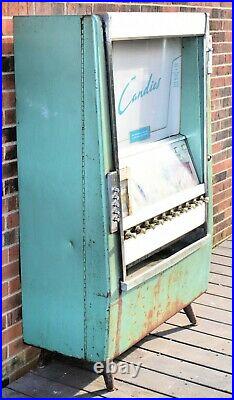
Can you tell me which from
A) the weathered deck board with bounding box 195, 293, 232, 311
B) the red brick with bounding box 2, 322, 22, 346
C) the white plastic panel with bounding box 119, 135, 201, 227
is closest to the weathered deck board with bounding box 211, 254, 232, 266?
the weathered deck board with bounding box 195, 293, 232, 311

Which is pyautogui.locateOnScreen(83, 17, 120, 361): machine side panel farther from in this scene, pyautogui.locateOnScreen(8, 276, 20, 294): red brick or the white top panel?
pyautogui.locateOnScreen(8, 276, 20, 294): red brick

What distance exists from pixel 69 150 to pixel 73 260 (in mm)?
469

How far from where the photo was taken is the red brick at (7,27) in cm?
292

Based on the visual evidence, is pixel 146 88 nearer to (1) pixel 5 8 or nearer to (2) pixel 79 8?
(2) pixel 79 8

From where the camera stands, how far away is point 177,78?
3535 millimetres

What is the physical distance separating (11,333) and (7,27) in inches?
53.3

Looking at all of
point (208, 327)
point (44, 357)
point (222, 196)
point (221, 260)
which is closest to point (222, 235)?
point (222, 196)

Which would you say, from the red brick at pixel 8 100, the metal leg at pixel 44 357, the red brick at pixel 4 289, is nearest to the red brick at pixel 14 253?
the red brick at pixel 4 289

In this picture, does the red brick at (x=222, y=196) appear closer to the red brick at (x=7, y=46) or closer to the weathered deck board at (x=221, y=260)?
the weathered deck board at (x=221, y=260)

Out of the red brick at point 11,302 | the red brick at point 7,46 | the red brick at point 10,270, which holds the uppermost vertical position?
the red brick at point 7,46

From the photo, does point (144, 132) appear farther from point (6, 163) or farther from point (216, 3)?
point (216, 3)

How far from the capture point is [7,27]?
2.94m

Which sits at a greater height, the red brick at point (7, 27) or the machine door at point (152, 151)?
the red brick at point (7, 27)

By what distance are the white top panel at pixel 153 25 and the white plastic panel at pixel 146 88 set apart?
128mm
